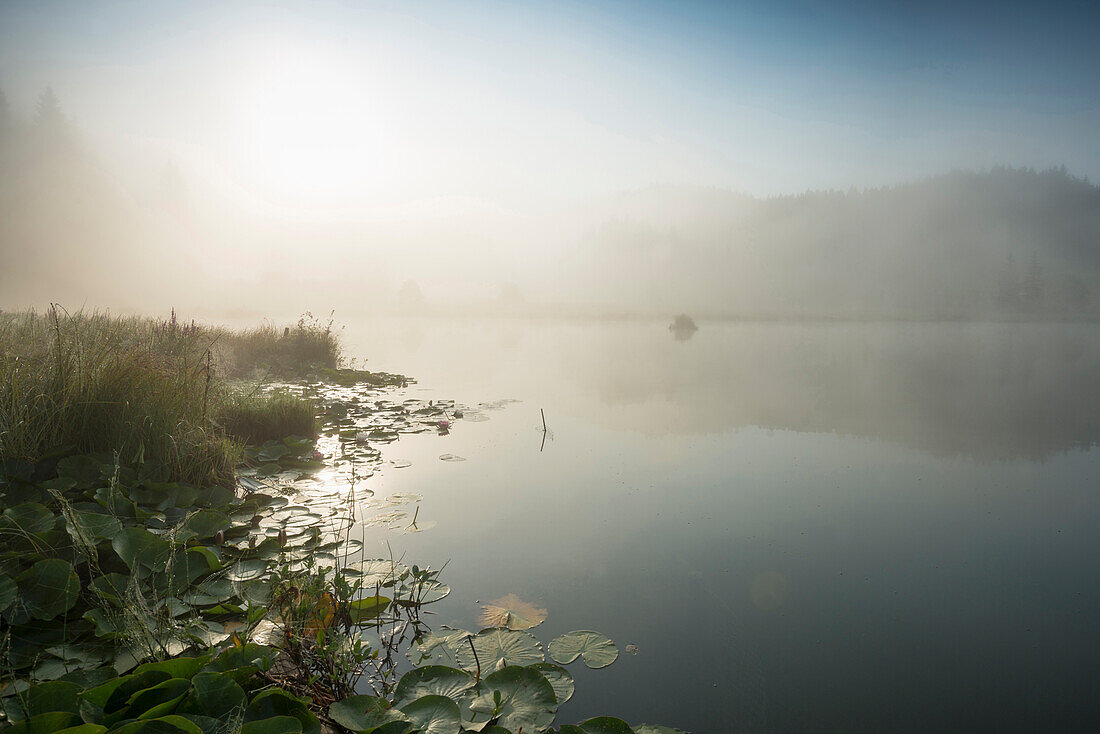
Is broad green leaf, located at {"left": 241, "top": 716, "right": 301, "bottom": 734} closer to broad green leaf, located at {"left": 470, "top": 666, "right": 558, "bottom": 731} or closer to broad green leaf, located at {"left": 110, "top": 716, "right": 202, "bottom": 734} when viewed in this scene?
broad green leaf, located at {"left": 110, "top": 716, "right": 202, "bottom": 734}

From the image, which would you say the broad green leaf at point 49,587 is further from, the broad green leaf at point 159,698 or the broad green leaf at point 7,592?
the broad green leaf at point 159,698

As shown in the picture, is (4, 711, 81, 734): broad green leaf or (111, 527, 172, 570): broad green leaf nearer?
(4, 711, 81, 734): broad green leaf

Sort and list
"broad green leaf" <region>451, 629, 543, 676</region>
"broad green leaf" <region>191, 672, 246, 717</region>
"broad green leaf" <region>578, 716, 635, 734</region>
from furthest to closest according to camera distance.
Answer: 1. "broad green leaf" <region>451, 629, 543, 676</region>
2. "broad green leaf" <region>578, 716, 635, 734</region>
3. "broad green leaf" <region>191, 672, 246, 717</region>

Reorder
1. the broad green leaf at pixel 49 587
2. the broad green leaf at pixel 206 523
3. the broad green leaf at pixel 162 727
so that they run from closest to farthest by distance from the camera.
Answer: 1. the broad green leaf at pixel 162 727
2. the broad green leaf at pixel 49 587
3. the broad green leaf at pixel 206 523

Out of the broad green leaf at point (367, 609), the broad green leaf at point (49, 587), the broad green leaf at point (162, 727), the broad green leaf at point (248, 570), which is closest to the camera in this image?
the broad green leaf at point (162, 727)

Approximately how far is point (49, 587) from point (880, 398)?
12836 millimetres

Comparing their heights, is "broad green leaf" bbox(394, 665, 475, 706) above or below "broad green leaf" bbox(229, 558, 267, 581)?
below

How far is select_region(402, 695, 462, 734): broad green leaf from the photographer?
73.0 inches

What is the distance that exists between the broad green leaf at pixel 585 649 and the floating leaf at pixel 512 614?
0.72 feet

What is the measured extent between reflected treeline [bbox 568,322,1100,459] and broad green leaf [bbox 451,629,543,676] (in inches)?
216

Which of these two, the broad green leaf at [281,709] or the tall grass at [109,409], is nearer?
the broad green leaf at [281,709]

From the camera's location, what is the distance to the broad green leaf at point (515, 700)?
197 centimetres

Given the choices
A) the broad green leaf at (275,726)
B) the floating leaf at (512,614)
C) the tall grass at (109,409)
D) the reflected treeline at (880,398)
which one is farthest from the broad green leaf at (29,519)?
the reflected treeline at (880,398)

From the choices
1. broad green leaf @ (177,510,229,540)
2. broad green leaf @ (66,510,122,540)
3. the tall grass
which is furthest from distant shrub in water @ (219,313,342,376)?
broad green leaf @ (66,510,122,540)
